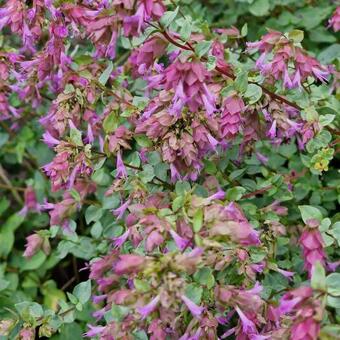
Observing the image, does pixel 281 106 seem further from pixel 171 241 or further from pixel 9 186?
pixel 9 186

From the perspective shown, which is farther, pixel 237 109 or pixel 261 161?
pixel 261 161

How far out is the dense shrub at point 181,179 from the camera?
1.48 meters

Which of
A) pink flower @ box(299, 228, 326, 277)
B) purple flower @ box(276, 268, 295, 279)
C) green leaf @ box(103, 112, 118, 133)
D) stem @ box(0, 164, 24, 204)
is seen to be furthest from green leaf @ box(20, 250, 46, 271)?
pink flower @ box(299, 228, 326, 277)

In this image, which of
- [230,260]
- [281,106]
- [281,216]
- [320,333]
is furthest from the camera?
[281,216]

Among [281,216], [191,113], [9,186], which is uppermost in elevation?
[191,113]

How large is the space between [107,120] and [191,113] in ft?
0.99

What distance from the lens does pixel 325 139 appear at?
1982 millimetres

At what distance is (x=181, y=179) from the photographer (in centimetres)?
188

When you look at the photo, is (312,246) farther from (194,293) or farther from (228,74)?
(228,74)

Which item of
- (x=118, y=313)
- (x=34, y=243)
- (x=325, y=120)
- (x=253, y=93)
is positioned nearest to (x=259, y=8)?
(x=325, y=120)

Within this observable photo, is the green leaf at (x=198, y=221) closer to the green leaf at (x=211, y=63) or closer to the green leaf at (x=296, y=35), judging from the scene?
the green leaf at (x=211, y=63)

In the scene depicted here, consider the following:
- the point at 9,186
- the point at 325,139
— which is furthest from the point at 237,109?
the point at 9,186

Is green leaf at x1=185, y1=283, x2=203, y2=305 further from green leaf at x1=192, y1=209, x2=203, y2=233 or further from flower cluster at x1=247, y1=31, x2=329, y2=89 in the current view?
flower cluster at x1=247, y1=31, x2=329, y2=89

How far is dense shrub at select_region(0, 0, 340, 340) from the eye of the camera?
1.48 metres
